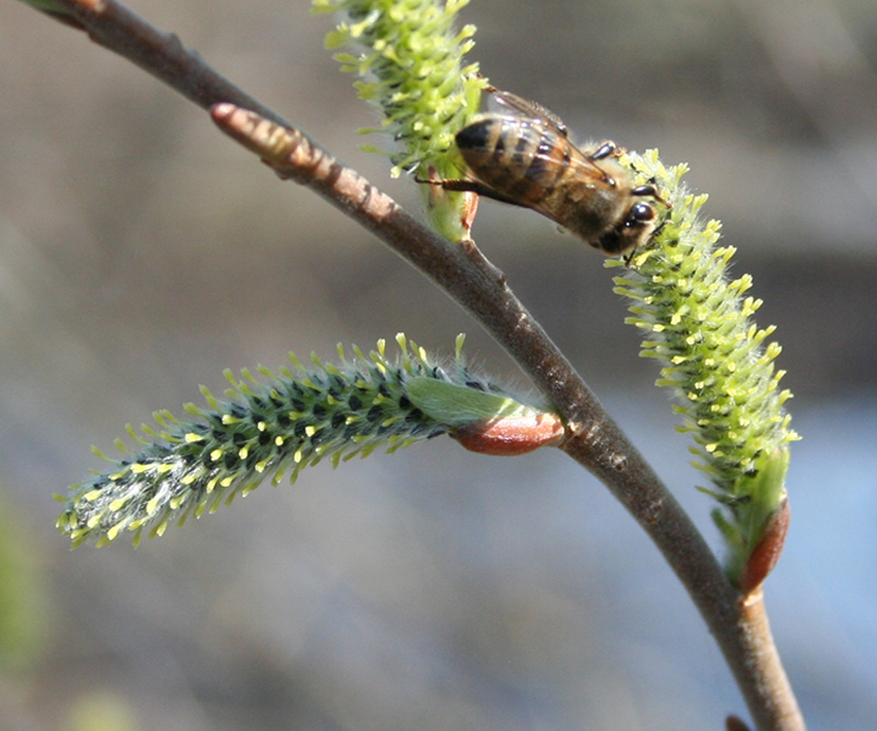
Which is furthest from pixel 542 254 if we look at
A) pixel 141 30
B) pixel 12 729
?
pixel 141 30

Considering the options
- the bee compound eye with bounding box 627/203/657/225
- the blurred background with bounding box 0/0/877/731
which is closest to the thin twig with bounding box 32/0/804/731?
the bee compound eye with bounding box 627/203/657/225

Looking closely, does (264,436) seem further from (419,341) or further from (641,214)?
(419,341)

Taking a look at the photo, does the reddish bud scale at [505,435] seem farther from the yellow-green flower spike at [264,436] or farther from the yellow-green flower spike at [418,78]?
the yellow-green flower spike at [418,78]

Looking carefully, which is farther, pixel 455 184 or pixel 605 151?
pixel 605 151

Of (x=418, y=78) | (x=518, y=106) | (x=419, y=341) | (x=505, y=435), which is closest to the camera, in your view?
(x=418, y=78)

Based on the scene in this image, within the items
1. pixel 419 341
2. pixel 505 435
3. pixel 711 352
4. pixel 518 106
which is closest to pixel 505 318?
pixel 505 435

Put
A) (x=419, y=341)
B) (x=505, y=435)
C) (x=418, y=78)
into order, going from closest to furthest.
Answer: (x=418, y=78) < (x=505, y=435) < (x=419, y=341)

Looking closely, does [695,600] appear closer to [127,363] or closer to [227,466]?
[227,466]
